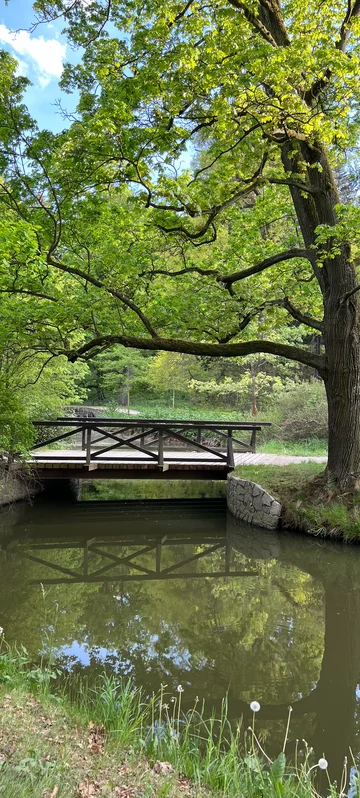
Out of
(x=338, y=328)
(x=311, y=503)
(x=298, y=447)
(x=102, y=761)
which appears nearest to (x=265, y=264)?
(x=338, y=328)

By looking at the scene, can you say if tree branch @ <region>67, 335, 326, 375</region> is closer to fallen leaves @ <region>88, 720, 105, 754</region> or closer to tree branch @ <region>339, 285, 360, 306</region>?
tree branch @ <region>339, 285, 360, 306</region>

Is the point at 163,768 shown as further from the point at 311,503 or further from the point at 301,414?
the point at 301,414

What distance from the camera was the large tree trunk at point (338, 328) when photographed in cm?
813

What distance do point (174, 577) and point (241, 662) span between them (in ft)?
8.23

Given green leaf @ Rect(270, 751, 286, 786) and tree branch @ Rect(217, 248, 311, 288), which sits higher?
tree branch @ Rect(217, 248, 311, 288)

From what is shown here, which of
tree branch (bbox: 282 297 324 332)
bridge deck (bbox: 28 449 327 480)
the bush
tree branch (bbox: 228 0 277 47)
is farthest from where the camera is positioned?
the bush

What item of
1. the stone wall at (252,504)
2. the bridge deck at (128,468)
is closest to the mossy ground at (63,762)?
the stone wall at (252,504)

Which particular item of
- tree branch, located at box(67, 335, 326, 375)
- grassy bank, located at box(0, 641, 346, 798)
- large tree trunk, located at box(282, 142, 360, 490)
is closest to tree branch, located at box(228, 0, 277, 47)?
large tree trunk, located at box(282, 142, 360, 490)

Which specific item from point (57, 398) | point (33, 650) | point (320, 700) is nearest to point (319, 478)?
point (320, 700)

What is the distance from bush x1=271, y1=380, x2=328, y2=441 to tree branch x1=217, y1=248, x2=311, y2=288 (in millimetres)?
8211

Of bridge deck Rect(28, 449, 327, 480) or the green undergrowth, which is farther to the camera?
the green undergrowth

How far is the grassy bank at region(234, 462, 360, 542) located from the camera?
25.7 ft

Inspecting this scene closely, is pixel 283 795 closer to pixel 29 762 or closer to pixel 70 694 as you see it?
pixel 29 762

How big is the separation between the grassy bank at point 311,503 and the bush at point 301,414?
626 cm
